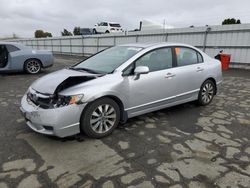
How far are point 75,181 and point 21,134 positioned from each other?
172 cm

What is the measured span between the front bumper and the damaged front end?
7cm

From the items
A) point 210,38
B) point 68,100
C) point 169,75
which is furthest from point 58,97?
point 210,38

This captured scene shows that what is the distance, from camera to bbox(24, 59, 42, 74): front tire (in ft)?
32.5

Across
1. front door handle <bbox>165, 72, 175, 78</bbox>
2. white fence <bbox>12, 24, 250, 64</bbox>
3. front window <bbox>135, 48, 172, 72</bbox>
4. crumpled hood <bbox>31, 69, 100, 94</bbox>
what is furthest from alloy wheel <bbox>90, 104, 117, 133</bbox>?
white fence <bbox>12, 24, 250, 64</bbox>

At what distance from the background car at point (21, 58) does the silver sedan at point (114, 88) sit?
20.1 ft

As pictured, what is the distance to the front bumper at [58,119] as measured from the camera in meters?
3.18

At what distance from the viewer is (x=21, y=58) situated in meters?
9.61

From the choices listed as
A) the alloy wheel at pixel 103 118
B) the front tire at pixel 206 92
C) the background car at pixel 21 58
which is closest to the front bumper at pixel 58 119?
the alloy wheel at pixel 103 118

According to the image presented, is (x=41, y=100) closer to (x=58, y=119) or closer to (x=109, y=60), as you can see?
(x=58, y=119)

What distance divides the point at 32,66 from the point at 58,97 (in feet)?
24.8

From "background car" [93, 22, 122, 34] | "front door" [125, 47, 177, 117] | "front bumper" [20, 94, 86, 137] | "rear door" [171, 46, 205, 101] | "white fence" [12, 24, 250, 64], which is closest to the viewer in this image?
"front bumper" [20, 94, 86, 137]

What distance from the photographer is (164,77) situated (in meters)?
4.28

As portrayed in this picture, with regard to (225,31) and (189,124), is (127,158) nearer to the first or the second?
(189,124)

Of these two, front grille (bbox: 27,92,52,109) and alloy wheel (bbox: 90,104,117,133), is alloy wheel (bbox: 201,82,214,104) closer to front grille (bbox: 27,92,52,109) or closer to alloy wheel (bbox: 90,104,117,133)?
alloy wheel (bbox: 90,104,117,133)
